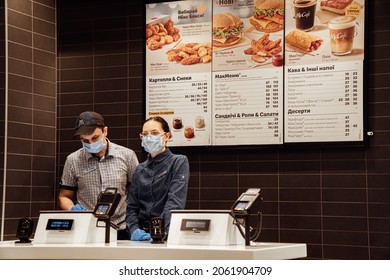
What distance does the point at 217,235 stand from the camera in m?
3.68

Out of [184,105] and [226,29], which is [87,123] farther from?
[226,29]

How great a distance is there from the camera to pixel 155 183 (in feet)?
14.7

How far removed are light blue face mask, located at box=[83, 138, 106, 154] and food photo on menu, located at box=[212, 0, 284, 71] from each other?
1499 millimetres

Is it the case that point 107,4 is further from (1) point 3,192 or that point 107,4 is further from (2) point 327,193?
(2) point 327,193

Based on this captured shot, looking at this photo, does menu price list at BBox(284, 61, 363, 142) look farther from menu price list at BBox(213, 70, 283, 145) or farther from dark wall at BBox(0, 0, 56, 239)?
dark wall at BBox(0, 0, 56, 239)

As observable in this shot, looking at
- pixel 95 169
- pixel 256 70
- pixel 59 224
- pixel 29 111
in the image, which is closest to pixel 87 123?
pixel 95 169

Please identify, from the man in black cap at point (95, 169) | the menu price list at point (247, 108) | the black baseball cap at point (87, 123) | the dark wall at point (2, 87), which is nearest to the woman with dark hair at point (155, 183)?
the man in black cap at point (95, 169)

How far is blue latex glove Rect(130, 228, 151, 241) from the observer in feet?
13.8

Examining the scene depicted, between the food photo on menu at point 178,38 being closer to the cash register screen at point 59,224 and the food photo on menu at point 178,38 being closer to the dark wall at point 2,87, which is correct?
the dark wall at point 2,87

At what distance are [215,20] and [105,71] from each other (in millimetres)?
1104

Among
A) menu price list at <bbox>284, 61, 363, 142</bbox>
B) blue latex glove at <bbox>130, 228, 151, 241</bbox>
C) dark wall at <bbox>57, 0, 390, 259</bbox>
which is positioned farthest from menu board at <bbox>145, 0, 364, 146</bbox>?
blue latex glove at <bbox>130, 228, 151, 241</bbox>

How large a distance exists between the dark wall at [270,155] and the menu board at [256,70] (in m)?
0.11

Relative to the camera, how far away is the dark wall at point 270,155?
18.0 feet
